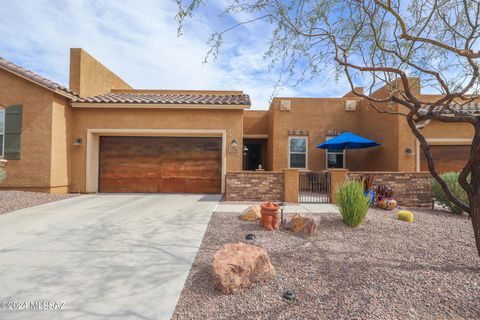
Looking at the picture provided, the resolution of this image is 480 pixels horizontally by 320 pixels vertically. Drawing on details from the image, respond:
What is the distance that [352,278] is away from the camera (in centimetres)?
333

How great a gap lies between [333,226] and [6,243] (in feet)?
22.4

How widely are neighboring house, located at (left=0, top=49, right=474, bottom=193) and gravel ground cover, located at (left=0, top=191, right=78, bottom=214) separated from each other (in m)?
0.64

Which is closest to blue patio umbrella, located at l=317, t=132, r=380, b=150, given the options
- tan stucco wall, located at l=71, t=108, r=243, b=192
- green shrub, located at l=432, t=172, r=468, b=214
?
green shrub, located at l=432, t=172, r=468, b=214

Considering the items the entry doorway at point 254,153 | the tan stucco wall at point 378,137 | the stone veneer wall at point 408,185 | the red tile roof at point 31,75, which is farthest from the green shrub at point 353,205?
the red tile roof at point 31,75

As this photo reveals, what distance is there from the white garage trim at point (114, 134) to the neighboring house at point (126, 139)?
0.04 m

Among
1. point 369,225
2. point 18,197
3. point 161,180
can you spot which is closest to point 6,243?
point 18,197

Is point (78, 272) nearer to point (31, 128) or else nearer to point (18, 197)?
point (18, 197)

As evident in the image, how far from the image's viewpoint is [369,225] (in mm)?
5832

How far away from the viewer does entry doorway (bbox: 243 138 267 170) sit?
16.2 meters

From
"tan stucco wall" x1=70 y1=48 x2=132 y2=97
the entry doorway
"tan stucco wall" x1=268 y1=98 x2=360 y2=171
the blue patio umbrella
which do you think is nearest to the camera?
the blue patio umbrella

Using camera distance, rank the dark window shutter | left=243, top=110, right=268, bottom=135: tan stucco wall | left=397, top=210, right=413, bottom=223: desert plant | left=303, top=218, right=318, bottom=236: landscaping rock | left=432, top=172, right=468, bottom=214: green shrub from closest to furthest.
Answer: left=303, top=218, right=318, bottom=236: landscaping rock < left=397, top=210, right=413, bottom=223: desert plant < left=432, top=172, right=468, bottom=214: green shrub < the dark window shutter < left=243, top=110, right=268, bottom=135: tan stucco wall

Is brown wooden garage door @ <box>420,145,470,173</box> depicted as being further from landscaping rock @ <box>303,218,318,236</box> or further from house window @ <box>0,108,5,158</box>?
house window @ <box>0,108,5,158</box>

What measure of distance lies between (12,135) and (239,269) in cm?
1148

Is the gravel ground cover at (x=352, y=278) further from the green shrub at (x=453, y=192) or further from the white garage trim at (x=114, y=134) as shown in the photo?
Answer: the white garage trim at (x=114, y=134)
